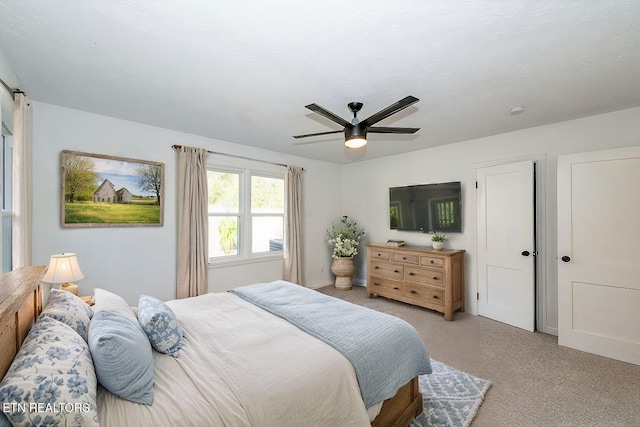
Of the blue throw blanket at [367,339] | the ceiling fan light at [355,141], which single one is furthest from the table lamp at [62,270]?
the ceiling fan light at [355,141]

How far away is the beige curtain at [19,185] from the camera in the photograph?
7.23 ft

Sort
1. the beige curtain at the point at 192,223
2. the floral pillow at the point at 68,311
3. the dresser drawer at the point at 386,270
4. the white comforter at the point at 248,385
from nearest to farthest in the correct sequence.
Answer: the white comforter at the point at 248,385 → the floral pillow at the point at 68,311 → the beige curtain at the point at 192,223 → the dresser drawer at the point at 386,270

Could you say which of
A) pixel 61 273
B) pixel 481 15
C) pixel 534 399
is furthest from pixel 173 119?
pixel 534 399

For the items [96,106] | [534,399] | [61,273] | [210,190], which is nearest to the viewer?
[534,399]

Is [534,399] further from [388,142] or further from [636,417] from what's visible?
[388,142]

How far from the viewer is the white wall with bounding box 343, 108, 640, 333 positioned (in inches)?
119

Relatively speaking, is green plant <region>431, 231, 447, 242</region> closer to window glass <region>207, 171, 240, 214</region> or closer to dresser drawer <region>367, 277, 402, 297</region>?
dresser drawer <region>367, 277, 402, 297</region>

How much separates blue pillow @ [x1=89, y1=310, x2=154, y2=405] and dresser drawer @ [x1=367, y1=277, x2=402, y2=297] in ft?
12.1

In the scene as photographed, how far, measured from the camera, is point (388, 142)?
414cm

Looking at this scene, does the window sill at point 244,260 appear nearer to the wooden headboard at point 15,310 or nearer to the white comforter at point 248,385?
the white comforter at point 248,385

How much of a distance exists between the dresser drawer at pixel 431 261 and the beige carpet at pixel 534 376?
0.76 m

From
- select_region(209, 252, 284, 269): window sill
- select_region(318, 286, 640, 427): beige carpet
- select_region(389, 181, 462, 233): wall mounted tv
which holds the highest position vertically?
select_region(389, 181, 462, 233): wall mounted tv

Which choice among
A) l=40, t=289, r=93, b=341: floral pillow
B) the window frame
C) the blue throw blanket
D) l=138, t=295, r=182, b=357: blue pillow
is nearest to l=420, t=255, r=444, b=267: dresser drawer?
the blue throw blanket

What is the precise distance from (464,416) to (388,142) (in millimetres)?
3347
